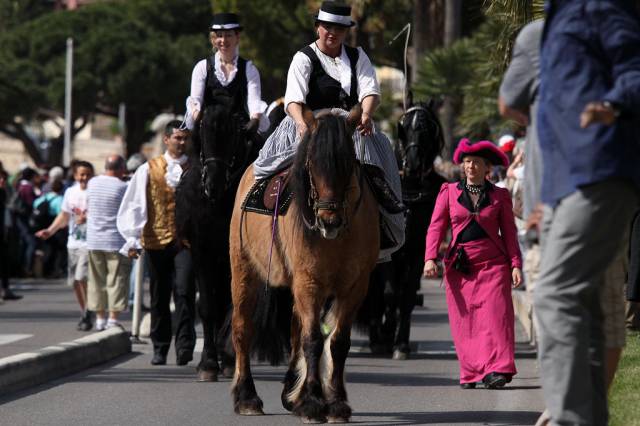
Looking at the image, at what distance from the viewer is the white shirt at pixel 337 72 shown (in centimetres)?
1048

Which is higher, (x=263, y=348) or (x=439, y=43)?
(x=439, y=43)

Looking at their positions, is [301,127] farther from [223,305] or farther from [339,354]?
[223,305]

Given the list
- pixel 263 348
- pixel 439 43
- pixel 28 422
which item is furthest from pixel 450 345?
pixel 439 43

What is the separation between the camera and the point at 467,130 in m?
25.5

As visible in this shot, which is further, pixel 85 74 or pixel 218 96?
pixel 85 74

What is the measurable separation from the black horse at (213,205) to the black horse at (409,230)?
2235 mm

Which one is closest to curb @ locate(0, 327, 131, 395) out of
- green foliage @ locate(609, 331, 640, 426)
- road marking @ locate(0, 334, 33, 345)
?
road marking @ locate(0, 334, 33, 345)

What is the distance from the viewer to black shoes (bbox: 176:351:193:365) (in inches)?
534

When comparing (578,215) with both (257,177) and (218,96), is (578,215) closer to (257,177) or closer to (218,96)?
(257,177)

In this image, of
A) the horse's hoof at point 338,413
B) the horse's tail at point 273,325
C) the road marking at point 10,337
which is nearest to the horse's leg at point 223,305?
the horse's tail at point 273,325

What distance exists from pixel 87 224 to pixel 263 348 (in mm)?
6612

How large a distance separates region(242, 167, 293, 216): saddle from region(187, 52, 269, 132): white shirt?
1841mm

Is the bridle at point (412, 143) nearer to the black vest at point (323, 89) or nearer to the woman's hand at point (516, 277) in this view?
the woman's hand at point (516, 277)

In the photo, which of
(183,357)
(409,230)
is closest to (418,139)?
(409,230)
